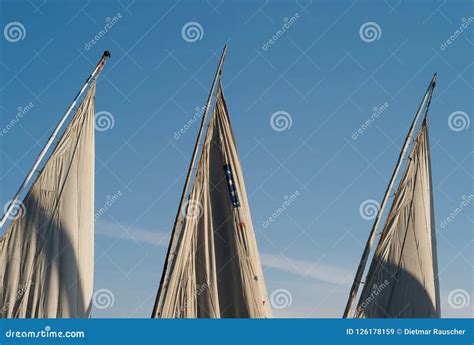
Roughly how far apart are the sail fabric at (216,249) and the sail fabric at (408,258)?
5994 mm

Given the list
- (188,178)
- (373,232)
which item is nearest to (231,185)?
(188,178)

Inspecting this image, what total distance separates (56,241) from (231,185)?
898 centimetres

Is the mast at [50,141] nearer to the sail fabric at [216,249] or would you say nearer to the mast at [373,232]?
the sail fabric at [216,249]

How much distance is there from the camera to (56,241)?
3666 centimetres

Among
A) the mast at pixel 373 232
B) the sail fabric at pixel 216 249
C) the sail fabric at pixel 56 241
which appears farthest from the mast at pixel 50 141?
the mast at pixel 373 232

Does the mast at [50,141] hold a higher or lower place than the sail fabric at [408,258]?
lower

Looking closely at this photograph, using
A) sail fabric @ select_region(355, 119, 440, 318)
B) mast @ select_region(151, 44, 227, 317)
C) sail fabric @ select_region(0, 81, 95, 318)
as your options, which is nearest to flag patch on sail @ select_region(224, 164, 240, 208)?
mast @ select_region(151, 44, 227, 317)

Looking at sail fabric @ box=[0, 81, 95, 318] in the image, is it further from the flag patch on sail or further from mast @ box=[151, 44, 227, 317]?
the flag patch on sail

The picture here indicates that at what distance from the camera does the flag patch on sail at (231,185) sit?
3806 cm

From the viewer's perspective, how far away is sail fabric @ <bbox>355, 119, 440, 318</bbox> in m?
39.3

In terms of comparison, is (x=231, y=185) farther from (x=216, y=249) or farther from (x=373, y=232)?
(x=373, y=232)
